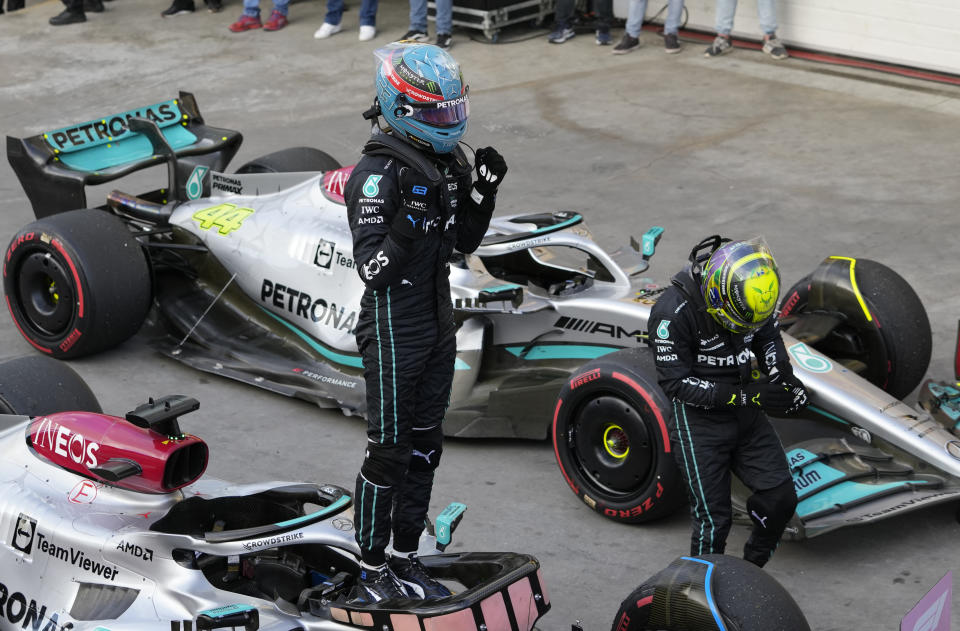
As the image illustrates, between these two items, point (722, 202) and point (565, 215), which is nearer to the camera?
point (565, 215)

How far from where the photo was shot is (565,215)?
7.04m

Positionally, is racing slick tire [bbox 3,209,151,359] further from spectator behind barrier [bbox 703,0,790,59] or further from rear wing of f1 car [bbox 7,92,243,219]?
spectator behind barrier [bbox 703,0,790,59]

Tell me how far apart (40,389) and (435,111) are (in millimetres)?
2414

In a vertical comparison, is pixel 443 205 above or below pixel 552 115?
above

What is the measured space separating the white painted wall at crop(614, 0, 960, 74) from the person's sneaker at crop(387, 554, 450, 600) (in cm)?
954

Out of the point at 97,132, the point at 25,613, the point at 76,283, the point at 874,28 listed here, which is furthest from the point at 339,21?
the point at 25,613

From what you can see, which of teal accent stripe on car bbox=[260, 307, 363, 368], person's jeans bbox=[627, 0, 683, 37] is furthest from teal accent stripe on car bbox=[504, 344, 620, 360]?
person's jeans bbox=[627, 0, 683, 37]

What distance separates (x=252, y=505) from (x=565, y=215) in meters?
2.83

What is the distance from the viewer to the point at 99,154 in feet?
27.2

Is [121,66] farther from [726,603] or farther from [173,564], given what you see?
[726,603]

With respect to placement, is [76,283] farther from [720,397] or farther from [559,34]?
[559,34]

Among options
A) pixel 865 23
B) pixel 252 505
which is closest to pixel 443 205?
pixel 252 505

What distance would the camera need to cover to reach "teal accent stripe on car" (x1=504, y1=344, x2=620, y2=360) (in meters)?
6.49

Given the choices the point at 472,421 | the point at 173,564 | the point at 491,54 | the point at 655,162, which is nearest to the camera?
the point at 173,564
